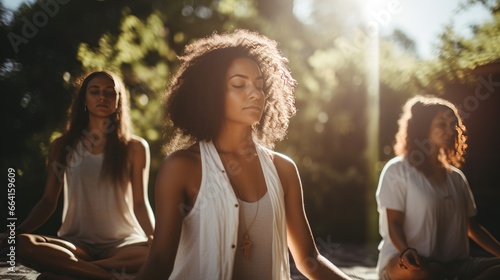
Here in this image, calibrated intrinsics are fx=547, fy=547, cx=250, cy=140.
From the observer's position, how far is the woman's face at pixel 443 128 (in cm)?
372

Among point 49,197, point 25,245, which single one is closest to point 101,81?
point 49,197

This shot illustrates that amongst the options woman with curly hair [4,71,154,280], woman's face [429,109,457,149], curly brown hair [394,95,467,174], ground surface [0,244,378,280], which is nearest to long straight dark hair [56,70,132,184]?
woman with curly hair [4,71,154,280]

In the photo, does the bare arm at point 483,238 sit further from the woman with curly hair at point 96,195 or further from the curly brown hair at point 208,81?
the woman with curly hair at point 96,195

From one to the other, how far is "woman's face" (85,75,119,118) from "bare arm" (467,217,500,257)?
2605 mm

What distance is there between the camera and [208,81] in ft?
7.80

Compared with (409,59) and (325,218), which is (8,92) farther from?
(409,59)

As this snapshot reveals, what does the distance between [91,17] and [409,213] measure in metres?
7.08

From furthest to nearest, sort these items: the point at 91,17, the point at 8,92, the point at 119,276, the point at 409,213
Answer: the point at 91,17 → the point at 8,92 → the point at 409,213 → the point at 119,276

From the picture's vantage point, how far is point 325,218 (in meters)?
9.38

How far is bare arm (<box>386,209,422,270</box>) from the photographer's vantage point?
3064mm

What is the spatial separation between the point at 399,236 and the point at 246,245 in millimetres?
1670

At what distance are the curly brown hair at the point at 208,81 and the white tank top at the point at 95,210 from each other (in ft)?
4.37

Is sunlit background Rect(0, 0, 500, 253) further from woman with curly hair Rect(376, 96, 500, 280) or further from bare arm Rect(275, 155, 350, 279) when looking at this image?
bare arm Rect(275, 155, 350, 279)

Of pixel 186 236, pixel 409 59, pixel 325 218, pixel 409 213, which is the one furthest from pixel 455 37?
pixel 186 236
